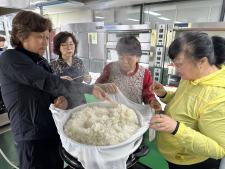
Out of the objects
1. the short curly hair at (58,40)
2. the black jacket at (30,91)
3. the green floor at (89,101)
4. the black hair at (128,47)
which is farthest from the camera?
the short curly hair at (58,40)

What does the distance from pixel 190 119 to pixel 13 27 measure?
3.26 feet

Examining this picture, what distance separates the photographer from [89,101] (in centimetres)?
107

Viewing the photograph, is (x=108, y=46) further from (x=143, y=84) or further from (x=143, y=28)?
(x=143, y=84)

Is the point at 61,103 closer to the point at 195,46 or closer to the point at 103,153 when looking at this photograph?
the point at 103,153

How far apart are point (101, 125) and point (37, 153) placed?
0.53 metres

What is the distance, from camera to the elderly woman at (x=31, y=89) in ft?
2.69

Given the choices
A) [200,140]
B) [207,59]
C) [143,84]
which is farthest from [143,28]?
[200,140]

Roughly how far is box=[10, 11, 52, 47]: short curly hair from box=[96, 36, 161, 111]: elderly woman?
0.53 m

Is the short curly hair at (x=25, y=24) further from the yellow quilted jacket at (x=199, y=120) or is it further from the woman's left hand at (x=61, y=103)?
the yellow quilted jacket at (x=199, y=120)

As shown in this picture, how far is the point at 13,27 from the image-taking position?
0.90 meters

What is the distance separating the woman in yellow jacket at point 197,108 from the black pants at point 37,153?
0.70 metres

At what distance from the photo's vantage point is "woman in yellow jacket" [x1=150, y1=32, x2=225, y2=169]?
26.6 inches

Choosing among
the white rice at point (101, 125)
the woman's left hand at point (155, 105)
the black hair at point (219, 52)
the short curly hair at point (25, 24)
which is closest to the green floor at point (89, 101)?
the white rice at point (101, 125)

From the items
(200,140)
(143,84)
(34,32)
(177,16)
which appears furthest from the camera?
(177,16)
